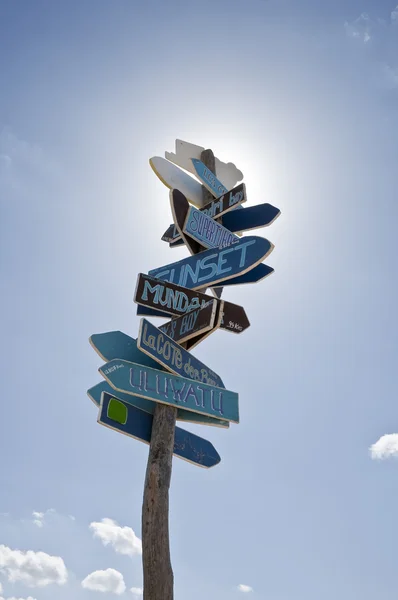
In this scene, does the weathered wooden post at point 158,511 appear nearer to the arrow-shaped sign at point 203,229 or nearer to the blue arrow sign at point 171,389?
the blue arrow sign at point 171,389

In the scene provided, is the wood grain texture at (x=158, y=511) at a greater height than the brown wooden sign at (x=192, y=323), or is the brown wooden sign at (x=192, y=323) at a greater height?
the brown wooden sign at (x=192, y=323)

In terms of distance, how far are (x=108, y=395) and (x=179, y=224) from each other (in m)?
2.68

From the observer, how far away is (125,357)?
5816mm

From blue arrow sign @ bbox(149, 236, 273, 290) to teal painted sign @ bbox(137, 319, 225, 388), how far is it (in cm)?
108

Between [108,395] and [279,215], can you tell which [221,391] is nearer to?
[108,395]

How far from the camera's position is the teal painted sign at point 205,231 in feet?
23.9

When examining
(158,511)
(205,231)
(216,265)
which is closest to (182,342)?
(216,265)

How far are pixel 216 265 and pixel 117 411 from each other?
7.12ft

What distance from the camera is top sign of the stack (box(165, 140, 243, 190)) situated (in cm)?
945

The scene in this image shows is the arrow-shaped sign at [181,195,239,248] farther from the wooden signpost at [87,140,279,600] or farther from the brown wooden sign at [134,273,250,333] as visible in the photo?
the brown wooden sign at [134,273,250,333]

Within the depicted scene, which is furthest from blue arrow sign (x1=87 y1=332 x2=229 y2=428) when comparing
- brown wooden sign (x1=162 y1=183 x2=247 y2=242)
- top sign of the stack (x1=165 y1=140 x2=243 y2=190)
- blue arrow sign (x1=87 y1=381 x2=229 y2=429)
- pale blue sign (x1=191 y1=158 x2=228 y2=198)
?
top sign of the stack (x1=165 y1=140 x2=243 y2=190)

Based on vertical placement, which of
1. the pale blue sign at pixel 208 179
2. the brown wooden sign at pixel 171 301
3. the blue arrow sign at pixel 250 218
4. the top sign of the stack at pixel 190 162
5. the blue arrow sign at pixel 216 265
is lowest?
the brown wooden sign at pixel 171 301

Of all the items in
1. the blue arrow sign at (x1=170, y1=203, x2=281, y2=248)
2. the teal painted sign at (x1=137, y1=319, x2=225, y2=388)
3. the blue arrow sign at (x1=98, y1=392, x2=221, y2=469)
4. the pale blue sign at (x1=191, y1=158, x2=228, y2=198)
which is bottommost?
the blue arrow sign at (x1=98, y1=392, x2=221, y2=469)

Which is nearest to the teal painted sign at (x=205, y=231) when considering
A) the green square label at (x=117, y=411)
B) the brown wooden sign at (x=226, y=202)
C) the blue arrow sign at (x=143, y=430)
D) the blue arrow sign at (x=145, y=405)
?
the brown wooden sign at (x=226, y=202)
